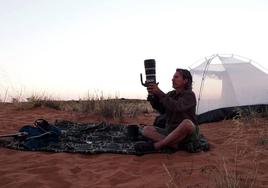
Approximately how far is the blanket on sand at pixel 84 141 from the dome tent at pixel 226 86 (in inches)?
96.4

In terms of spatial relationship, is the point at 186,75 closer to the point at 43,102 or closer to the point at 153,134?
the point at 153,134

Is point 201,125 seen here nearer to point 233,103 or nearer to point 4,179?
point 233,103

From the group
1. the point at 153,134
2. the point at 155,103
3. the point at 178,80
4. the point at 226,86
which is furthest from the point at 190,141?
the point at 226,86

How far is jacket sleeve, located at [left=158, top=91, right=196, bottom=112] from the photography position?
497 centimetres

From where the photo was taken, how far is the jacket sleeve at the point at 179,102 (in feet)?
16.3

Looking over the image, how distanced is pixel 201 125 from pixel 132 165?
165 inches

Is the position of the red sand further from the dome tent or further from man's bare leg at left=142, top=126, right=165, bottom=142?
the dome tent

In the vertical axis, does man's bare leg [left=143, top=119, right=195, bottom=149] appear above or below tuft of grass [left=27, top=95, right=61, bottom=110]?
below

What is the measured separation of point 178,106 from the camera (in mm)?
5117

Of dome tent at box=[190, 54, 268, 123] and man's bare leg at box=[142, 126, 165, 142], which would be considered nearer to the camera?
man's bare leg at box=[142, 126, 165, 142]

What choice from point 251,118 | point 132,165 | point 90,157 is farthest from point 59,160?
point 251,118

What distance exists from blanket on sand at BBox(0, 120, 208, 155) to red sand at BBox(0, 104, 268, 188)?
6.1 inches

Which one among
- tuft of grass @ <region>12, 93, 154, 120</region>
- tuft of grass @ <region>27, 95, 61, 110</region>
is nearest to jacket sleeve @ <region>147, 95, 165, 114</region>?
tuft of grass @ <region>12, 93, 154, 120</region>

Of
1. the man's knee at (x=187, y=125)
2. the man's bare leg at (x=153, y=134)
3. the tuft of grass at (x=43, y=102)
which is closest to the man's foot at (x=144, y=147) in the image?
the man's bare leg at (x=153, y=134)
